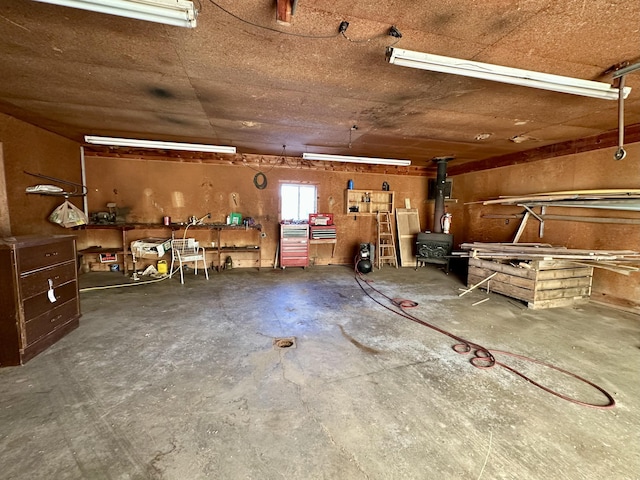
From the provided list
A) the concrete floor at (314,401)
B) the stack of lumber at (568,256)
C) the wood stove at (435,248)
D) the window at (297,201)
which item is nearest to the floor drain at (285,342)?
the concrete floor at (314,401)

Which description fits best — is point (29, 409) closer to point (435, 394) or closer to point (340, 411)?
point (340, 411)

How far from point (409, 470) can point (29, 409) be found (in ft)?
8.48

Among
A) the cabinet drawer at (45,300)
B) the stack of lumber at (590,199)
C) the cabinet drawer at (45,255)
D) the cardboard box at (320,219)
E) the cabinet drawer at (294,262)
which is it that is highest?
the stack of lumber at (590,199)

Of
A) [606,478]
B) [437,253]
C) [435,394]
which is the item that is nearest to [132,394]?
[435,394]

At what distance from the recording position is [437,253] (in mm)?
6402

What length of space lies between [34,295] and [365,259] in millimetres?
5357

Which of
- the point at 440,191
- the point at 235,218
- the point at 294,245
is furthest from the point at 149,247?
the point at 440,191

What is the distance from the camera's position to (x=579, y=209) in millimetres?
4547

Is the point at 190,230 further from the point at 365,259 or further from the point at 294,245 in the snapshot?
the point at 365,259

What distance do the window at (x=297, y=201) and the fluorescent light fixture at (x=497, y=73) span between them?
4.98 meters

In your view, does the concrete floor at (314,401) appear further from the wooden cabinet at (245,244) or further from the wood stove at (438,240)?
the wood stove at (438,240)

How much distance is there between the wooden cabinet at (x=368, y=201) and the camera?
7.21 meters

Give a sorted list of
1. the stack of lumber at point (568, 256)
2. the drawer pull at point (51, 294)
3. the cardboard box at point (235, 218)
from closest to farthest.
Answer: the drawer pull at point (51, 294)
the stack of lumber at point (568, 256)
the cardboard box at point (235, 218)

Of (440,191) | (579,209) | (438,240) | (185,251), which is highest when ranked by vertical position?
(440,191)
